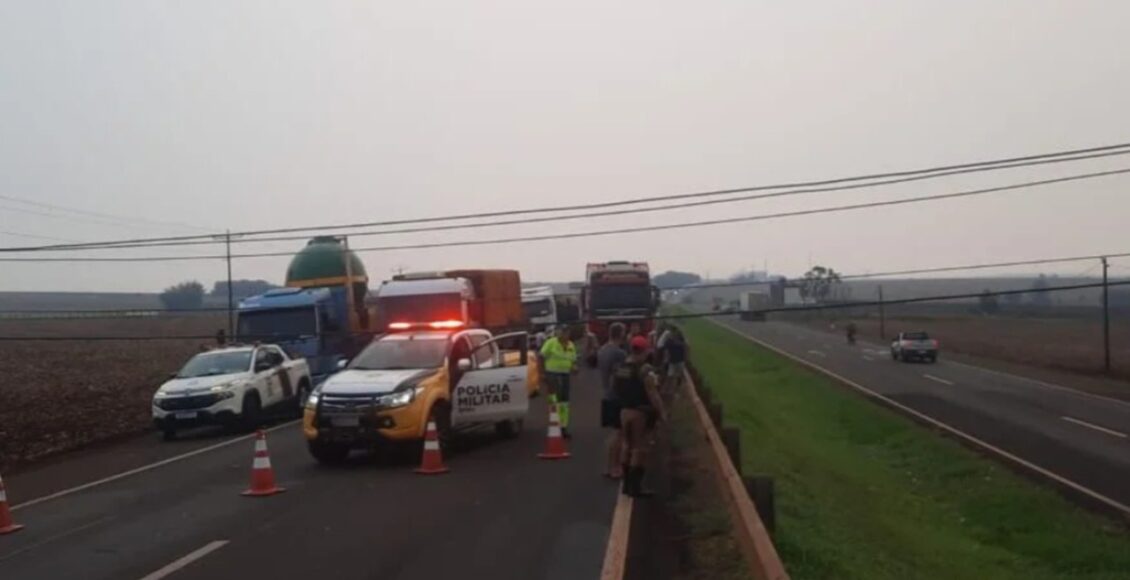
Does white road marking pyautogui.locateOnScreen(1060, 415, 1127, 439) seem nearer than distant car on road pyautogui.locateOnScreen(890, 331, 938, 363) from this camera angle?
Yes

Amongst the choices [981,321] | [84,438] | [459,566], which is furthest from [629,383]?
[981,321]

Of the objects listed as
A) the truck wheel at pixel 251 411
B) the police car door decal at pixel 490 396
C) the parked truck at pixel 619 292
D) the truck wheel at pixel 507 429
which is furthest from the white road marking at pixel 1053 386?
the truck wheel at pixel 251 411

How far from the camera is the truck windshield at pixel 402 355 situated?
19000 millimetres

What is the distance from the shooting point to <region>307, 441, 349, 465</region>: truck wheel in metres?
18.0

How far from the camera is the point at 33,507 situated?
15.3 m

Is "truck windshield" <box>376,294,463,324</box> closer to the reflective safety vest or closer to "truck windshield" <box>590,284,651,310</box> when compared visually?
the reflective safety vest

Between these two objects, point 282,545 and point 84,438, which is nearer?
point 282,545

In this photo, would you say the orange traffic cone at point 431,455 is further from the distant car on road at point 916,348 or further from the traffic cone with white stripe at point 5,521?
the distant car on road at point 916,348

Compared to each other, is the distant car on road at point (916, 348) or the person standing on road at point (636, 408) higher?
the person standing on road at point (636, 408)

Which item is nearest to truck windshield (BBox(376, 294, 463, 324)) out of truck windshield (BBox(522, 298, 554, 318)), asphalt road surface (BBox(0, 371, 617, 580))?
asphalt road surface (BBox(0, 371, 617, 580))

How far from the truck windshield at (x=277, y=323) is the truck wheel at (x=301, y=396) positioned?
9.52ft

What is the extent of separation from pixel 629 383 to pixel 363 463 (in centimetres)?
555

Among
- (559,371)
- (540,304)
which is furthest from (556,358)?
(540,304)

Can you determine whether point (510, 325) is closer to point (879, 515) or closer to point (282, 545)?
point (879, 515)
